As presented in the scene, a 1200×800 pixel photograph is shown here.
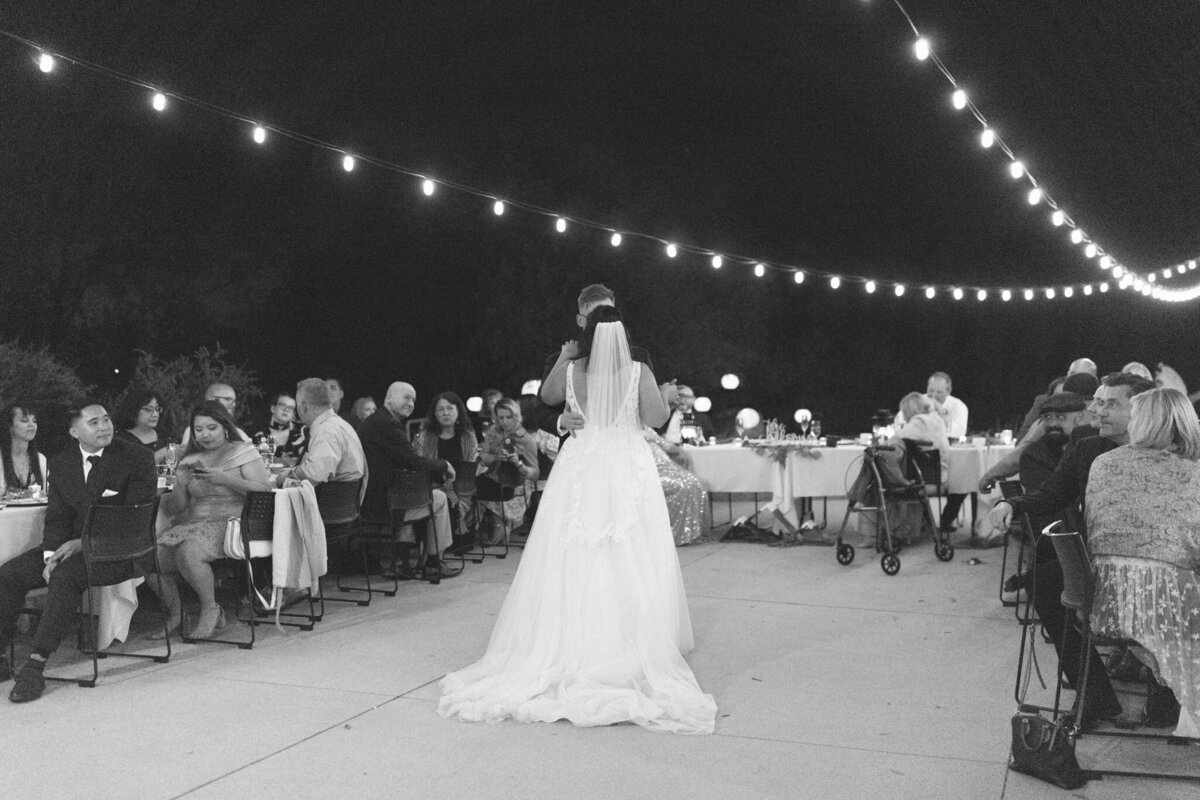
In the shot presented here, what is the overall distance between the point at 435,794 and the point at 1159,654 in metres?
2.43

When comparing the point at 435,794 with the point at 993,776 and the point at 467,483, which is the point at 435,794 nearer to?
the point at 993,776

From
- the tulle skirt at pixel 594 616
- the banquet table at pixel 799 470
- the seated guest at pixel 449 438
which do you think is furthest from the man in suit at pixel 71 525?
the banquet table at pixel 799 470

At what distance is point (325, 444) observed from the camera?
6.31m

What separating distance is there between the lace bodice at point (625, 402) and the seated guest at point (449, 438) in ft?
10.9

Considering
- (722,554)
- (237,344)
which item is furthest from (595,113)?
(722,554)

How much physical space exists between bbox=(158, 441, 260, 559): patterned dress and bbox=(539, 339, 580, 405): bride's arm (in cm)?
187

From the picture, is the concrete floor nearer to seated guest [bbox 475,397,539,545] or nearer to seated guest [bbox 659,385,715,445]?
seated guest [bbox 475,397,539,545]

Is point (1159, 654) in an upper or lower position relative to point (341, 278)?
lower

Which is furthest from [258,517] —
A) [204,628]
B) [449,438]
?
[449,438]

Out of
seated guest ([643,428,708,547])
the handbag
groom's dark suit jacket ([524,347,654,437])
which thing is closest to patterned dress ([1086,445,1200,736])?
the handbag

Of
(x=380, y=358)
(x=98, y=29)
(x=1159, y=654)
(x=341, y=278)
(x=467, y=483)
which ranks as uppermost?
(x=98, y=29)

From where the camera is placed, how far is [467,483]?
7926mm

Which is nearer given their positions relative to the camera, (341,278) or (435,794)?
(435,794)

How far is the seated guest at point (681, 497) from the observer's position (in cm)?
905
